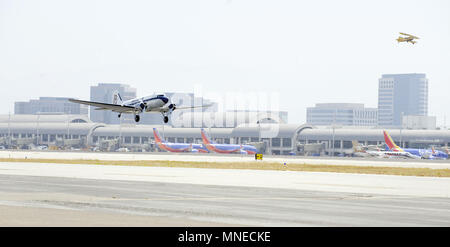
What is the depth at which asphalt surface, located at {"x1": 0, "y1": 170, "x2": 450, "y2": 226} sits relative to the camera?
21.9 meters

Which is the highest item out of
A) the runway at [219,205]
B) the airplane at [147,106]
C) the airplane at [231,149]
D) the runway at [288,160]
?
the airplane at [147,106]

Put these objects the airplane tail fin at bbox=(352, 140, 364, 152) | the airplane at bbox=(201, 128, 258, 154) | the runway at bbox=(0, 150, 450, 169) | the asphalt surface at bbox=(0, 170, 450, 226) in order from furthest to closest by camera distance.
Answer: the airplane at bbox=(201, 128, 258, 154) → the airplane tail fin at bbox=(352, 140, 364, 152) → the runway at bbox=(0, 150, 450, 169) → the asphalt surface at bbox=(0, 170, 450, 226)

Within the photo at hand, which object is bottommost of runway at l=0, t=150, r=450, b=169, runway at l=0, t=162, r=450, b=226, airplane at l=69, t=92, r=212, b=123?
runway at l=0, t=150, r=450, b=169

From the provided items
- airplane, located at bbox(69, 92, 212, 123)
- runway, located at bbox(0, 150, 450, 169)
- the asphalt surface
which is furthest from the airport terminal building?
the asphalt surface

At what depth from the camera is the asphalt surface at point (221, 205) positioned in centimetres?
2188

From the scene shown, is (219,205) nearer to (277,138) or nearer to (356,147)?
(356,147)

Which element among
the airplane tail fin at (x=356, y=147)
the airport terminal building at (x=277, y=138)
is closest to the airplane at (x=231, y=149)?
the airport terminal building at (x=277, y=138)

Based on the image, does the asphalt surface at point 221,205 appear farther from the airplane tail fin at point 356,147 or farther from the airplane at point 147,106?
the airplane tail fin at point 356,147

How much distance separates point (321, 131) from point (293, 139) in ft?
25.5

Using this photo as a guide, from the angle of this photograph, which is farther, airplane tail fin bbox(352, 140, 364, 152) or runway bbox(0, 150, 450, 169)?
airplane tail fin bbox(352, 140, 364, 152)

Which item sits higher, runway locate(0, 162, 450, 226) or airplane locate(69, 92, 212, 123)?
airplane locate(69, 92, 212, 123)

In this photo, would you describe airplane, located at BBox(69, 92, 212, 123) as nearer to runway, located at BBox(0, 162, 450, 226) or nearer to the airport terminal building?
runway, located at BBox(0, 162, 450, 226)
